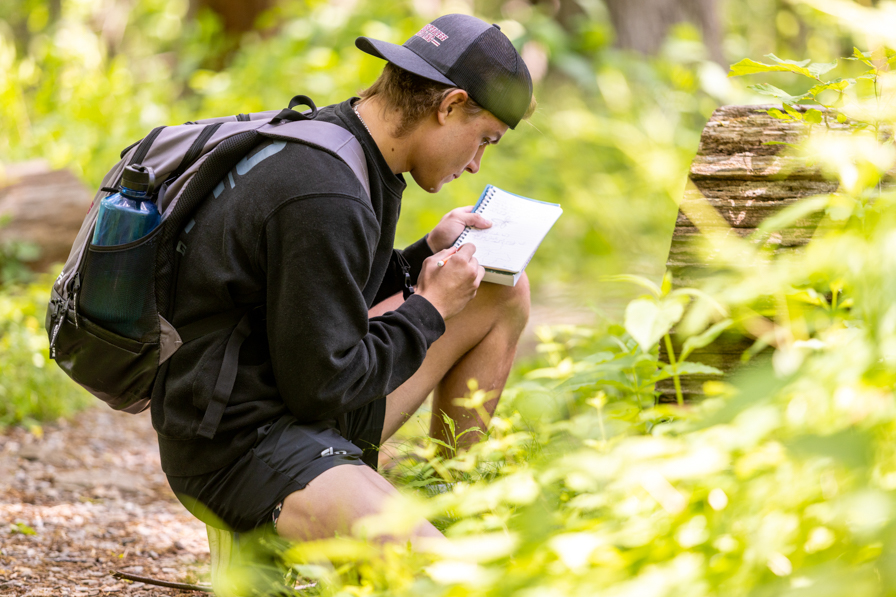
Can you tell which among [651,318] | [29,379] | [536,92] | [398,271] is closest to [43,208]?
[29,379]

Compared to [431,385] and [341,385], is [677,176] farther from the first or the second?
[341,385]

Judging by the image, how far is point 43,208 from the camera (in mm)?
5590

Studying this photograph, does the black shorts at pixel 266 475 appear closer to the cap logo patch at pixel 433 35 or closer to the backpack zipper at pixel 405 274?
the backpack zipper at pixel 405 274

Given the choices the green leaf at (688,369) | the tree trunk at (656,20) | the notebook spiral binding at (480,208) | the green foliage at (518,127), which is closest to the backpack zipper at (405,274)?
→ the notebook spiral binding at (480,208)

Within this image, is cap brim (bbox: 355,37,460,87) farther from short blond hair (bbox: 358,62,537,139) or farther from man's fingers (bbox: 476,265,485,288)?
man's fingers (bbox: 476,265,485,288)

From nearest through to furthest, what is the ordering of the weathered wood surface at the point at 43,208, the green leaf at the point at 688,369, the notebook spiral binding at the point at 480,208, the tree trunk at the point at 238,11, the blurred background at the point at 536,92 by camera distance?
the green leaf at the point at 688,369, the notebook spiral binding at the point at 480,208, the weathered wood surface at the point at 43,208, the blurred background at the point at 536,92, the tree trunk at the point at 238,11

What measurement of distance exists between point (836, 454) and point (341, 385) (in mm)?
1204

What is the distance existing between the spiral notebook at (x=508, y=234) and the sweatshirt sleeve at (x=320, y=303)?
55 cm

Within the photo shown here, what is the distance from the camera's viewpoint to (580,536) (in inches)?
43.1

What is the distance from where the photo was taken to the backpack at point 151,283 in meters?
1.86

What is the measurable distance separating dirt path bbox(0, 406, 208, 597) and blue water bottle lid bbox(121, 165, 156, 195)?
4.00 feet

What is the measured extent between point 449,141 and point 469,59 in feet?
0.73

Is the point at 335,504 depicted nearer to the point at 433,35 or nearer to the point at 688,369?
the point at 688,369

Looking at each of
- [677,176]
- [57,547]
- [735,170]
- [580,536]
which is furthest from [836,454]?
[677,176]
